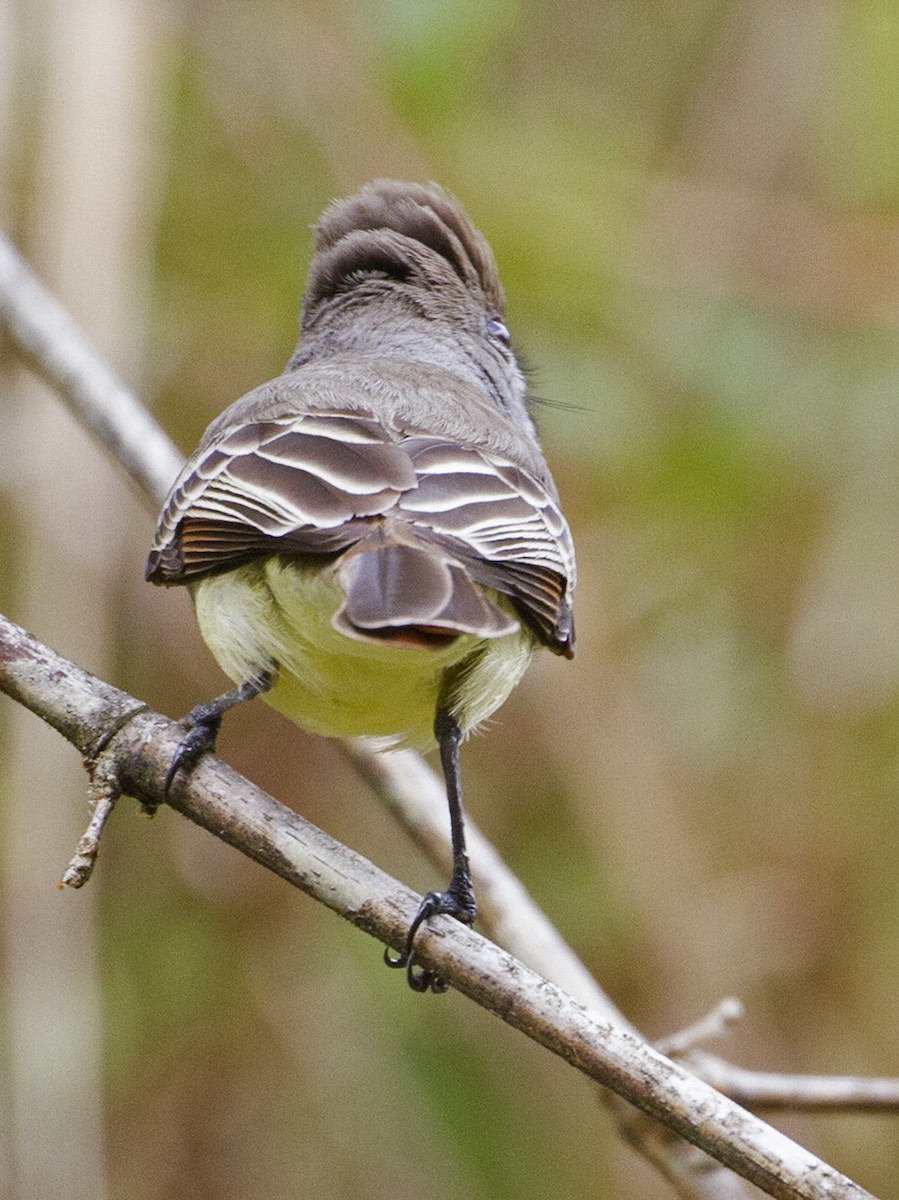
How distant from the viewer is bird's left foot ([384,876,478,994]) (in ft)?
8.87

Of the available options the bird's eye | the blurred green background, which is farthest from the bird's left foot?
the bird's eye

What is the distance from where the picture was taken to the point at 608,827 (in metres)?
5.59

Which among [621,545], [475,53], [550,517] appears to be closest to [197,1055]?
[621,545]

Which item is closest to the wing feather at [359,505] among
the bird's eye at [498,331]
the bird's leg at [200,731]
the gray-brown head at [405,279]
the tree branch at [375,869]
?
the bird's leg at [200,731]

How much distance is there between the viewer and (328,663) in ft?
10.9

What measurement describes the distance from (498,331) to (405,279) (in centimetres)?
35

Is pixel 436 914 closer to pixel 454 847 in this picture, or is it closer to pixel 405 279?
pixel 454 847

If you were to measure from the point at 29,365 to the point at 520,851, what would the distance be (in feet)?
8.75

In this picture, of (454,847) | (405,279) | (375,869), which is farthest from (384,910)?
(405,279)

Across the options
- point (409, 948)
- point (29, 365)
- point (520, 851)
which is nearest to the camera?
point (409, 948)

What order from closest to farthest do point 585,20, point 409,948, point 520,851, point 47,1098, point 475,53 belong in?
point 409,948 < point 47,1098 < point 475,53 < point 520,851 < point 585,20

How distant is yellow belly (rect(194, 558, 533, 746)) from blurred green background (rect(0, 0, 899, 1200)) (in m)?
1.67

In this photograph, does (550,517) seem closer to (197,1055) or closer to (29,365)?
(29,365)

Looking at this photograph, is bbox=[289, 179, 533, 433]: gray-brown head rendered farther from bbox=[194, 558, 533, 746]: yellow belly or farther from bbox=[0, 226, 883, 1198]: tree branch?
bbox=[194, 558, 533, 746]: yellow belly
